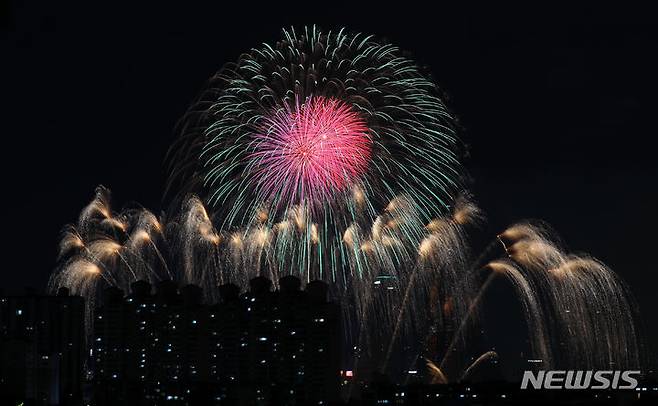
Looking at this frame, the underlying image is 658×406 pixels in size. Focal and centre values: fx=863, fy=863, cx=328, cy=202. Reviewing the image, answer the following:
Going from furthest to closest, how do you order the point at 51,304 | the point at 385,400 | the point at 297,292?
the point at 51,304 → the point at 297,292 → the point at 385,400

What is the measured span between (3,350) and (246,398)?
2902cm

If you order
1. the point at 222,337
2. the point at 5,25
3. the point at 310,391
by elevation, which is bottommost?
the point at 310,391

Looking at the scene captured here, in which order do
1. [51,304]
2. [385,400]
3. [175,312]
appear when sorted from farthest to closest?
[51,304], [175,312], [385,400]

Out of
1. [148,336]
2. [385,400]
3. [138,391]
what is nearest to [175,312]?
[148,336]

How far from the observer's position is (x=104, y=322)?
394 feet

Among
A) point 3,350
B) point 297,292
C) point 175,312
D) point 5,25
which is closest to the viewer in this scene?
point 5,25

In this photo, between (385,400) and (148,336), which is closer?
(385,400)

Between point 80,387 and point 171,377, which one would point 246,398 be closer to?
point 171,377

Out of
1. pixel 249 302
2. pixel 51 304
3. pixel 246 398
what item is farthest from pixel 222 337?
pixel 51 304

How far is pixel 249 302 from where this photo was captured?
110 m

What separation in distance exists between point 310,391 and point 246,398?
33.2 feet

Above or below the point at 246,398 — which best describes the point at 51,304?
above

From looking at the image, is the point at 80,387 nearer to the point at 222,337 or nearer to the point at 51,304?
the point at 51,304

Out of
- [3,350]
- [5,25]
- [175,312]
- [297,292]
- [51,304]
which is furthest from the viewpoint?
[51,304]
